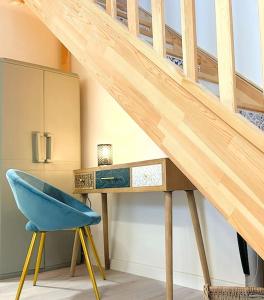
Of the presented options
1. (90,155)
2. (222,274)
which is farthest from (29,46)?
(222,274)

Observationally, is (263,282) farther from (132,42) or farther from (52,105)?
(52,105)

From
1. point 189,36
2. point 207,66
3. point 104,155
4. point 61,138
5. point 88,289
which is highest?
point 207,66

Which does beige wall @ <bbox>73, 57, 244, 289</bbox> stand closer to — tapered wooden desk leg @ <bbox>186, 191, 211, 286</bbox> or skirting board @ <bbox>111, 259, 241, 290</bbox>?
skirting board @ <bbox>111, 259, 241, 290</bbox>

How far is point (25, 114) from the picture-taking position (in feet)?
9.98

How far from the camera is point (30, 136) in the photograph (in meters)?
3.05

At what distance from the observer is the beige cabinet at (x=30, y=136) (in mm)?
2893

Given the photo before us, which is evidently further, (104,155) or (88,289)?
(104,155)

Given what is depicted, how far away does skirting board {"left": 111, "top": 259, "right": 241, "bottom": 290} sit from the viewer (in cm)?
243

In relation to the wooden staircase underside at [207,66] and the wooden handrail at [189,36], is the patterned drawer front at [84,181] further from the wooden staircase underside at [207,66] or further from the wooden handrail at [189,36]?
the wooden handrail at [189,36]

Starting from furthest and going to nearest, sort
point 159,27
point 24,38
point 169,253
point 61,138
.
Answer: point 24,38
point 61,138
point 169,253
point 159,27

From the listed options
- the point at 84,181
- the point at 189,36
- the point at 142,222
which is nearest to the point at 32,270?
the point at 84,181

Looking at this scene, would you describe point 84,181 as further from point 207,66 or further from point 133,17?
point 133,17

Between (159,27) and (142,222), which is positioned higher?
(159,27)

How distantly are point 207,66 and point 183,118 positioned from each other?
3.34ft
